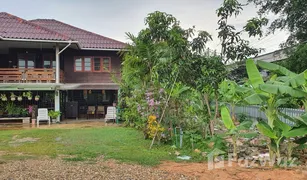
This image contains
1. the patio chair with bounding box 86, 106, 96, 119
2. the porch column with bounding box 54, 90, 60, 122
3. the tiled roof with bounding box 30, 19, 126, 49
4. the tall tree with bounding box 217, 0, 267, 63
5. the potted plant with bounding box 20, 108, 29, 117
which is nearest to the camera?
the tall tree with bounding box 217, 0, 267, 63

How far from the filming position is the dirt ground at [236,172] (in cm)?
575

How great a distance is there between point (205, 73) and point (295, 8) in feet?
38.4

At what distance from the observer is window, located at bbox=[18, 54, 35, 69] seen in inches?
778

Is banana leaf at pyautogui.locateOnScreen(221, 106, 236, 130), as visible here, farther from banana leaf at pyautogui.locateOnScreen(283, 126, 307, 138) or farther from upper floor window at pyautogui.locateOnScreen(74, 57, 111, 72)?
upper floor window at pyautogui.locateOnScreen(74, 57, 111, 72)

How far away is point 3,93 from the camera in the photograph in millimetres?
18438

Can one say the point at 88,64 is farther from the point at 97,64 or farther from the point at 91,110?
the point at 91,110

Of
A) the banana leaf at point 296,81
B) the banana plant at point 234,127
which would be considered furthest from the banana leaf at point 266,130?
the banana leaf at point 296,81

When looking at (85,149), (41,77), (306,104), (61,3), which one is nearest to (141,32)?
(85,149)

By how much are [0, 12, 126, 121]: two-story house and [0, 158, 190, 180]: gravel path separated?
1144cm

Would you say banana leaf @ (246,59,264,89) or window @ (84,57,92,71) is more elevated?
window @ (84,57,92,71)

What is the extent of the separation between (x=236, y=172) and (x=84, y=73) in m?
16.3

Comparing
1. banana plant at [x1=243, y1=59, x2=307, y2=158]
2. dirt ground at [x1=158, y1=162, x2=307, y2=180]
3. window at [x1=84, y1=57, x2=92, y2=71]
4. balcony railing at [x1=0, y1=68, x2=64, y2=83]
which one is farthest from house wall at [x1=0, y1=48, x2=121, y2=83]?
dirt ground at [x1=158, y1=162, x2=307, y2=180]

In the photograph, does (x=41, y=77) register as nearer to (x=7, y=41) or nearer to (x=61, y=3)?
(x=7, y=41)

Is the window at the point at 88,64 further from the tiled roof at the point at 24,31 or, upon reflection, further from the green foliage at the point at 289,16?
the green foliage at the point at 289,16
